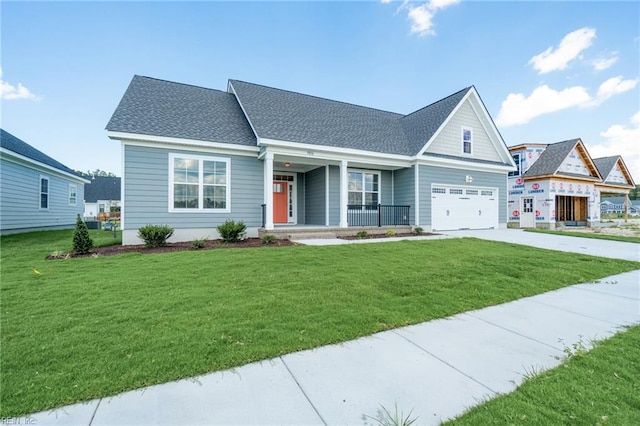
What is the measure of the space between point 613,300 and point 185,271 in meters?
7.40

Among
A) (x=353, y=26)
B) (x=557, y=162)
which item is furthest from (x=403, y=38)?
(x=557, y=162)

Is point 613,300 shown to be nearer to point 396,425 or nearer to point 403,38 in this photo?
point 396,425

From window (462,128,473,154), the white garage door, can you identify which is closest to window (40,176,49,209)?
the white garage door

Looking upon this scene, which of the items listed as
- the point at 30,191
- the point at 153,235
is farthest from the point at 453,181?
the point at 30,191

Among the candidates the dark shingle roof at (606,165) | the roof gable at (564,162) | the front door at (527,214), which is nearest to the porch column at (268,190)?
the front door at (527,214)

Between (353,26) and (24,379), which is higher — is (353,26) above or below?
above

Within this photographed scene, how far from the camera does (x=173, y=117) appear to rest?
10.1 m

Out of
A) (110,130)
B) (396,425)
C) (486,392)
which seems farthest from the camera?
(110,130)

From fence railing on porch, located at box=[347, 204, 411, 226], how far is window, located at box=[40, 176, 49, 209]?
15.9 meters

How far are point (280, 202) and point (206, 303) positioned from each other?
9.94 metres

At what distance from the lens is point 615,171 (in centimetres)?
2470

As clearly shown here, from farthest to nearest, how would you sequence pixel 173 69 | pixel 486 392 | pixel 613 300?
pixel 173 69, pixel 613 300, pixel 486 392

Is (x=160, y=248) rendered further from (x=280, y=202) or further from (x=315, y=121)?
(x=315, y=121)

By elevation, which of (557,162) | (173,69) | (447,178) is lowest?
(447,178)
